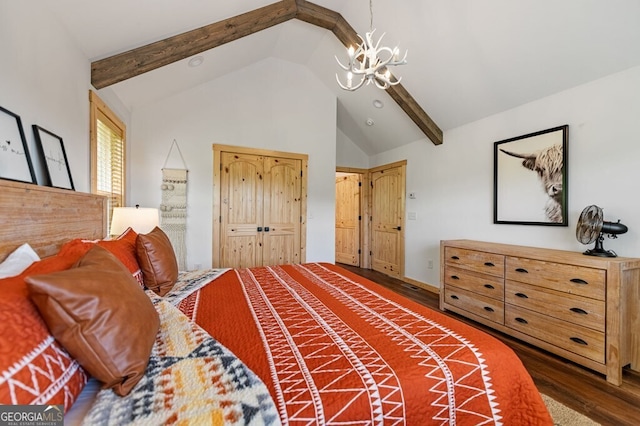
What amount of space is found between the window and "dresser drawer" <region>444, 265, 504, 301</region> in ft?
11.9

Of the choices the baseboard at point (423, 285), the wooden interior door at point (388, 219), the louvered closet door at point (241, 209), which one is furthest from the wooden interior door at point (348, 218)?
the louvered closet door at point (241, 209)

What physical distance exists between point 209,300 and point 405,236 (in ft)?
12.5

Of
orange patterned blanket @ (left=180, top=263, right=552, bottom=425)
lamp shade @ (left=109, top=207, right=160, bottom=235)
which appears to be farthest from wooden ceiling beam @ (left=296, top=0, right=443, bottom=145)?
orange patterned blanket @ (left=180, top=263, right=552, bottom=425)

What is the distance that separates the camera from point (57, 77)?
5.66 feet

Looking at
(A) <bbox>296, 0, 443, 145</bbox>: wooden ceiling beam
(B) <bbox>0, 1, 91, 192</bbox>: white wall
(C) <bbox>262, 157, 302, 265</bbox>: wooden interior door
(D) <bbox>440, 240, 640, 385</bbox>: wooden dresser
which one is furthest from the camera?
(C) <bbox>262, 157, 302, 265</bbox>: wooden interior door

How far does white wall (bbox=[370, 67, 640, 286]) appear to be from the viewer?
2.22 meters

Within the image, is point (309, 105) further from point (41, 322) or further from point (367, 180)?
point (41, 322)

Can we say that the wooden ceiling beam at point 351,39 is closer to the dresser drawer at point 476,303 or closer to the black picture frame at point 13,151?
the dresser drawer at point 476,303

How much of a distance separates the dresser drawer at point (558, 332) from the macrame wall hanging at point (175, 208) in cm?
383

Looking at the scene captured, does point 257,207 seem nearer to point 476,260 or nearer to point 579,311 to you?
point 476,260

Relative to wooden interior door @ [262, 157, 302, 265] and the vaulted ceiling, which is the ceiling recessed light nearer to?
the vaulted ceiling

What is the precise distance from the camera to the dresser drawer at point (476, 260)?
270 centimetres

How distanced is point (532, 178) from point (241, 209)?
362 cm

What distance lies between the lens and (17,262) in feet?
3.49
